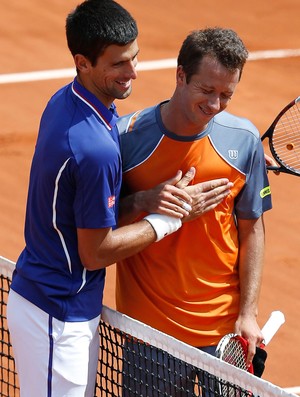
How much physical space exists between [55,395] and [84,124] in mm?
1260

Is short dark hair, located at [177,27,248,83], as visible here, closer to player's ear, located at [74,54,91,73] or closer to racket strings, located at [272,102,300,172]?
player's ear, located at [74,54,91,73]

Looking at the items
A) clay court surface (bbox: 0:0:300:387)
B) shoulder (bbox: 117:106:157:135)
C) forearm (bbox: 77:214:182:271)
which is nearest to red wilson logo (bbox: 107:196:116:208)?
forearm (bbox: 77:214:182:271)

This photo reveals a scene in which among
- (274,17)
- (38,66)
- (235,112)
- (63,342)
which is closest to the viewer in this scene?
(63,342)

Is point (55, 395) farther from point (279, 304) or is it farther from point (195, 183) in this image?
point (279, 304)

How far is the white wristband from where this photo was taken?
4.66 metres

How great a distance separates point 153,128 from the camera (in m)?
4.86

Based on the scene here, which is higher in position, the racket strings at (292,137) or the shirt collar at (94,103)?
the shirt collar at (94,103)

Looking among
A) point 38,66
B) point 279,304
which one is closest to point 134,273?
point 279,304

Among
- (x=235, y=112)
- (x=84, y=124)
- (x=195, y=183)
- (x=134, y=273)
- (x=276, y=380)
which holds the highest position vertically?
(x=84, y=124)

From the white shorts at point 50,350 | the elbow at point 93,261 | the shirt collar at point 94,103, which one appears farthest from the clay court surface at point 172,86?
the shirt collar at point 94,103

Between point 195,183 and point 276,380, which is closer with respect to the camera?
point 195,183

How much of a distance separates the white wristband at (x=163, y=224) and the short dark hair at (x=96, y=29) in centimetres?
76

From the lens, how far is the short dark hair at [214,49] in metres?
4.65

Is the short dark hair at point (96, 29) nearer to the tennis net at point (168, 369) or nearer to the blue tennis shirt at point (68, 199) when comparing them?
the blue tennis shirt at point (68, 199)
